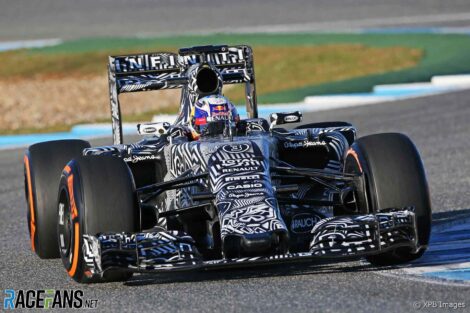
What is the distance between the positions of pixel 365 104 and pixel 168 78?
960cm

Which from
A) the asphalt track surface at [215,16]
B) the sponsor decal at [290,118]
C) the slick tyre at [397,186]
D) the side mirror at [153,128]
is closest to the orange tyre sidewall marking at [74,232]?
the side mirror at [153,128]

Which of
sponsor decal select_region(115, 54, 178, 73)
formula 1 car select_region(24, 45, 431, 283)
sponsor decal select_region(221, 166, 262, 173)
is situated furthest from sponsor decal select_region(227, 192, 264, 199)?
sponsor decal select_region(115, 54, 178, 73)

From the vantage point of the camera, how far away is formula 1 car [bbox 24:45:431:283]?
8.00 meters

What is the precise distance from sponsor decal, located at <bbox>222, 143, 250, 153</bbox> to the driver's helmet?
2.54 feet

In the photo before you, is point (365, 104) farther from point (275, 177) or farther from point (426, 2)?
point (426, 2)

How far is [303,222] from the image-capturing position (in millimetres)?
8953

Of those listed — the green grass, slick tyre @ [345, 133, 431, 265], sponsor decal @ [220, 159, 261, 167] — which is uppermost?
the green grass

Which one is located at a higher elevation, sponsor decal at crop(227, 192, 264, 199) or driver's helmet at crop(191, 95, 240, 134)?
driver's helmet at crop(191, 95, 240, 134)

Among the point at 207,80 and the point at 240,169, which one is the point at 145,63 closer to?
the point at 207,80

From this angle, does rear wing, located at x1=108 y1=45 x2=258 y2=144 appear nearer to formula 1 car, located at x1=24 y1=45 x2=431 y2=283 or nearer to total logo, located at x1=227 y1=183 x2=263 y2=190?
formula 1 car, located at x1=24 y1=45 x2=431 y2=283

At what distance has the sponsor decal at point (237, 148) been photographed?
29.0ft

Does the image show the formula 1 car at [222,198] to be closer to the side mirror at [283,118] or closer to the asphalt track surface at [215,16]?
the side mirror at [283,118]

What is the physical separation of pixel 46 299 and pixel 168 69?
11.4ft

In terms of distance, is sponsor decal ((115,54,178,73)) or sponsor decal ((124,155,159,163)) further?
sponsor decal ((115,54,178,73))
